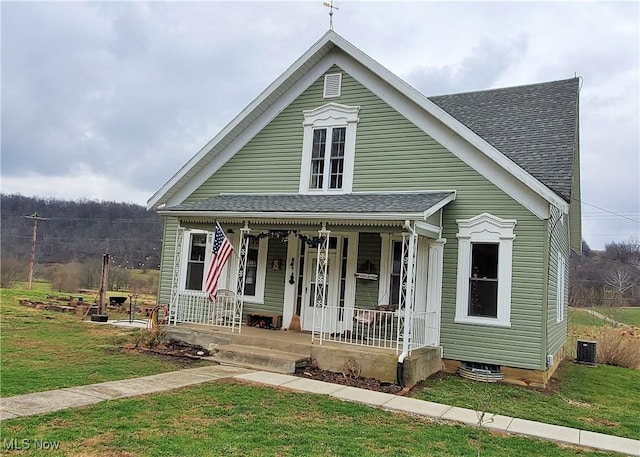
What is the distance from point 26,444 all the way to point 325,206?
271 inches

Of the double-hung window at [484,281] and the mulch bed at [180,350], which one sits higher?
the double-hung window at [484,281]

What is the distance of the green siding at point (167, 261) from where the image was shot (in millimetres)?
13695

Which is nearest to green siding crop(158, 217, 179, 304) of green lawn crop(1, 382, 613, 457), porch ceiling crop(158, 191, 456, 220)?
porch ceiling crop(158, 191, 456, 220)

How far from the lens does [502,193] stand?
33.3ft

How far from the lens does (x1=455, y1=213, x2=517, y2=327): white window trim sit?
391 inches

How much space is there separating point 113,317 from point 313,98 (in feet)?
39.1

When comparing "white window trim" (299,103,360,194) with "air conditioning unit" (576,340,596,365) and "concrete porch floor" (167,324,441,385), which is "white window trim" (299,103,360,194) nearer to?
"concrete porch floor" (167,324,441,385)

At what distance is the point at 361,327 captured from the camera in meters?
10.9

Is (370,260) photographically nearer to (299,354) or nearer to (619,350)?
(299,354)

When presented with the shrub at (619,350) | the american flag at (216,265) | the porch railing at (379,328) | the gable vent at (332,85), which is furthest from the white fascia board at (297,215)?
the shrub at (619,350)

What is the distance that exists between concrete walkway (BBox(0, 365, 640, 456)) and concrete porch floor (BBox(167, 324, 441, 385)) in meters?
0.56

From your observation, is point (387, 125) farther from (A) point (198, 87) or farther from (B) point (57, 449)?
(A) point (198, 87)

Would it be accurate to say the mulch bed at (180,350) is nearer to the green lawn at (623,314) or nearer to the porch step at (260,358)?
the porch step at (260,358)

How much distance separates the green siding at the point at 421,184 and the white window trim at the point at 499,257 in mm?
111
